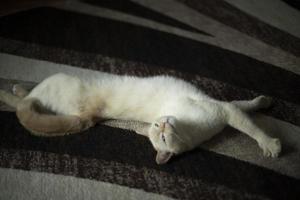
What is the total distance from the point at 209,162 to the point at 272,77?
0.50 m

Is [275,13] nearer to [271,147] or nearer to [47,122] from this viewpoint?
[271,147]

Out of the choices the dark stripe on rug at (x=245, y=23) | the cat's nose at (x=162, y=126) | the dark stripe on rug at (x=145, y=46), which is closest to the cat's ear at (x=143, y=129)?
the cat's nose at (x=162, y=126)

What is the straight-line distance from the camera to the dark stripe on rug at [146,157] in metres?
1.12

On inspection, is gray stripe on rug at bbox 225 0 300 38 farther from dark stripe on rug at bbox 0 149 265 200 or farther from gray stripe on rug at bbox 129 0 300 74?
dark stripe on rug at bbox 0 149 265 200

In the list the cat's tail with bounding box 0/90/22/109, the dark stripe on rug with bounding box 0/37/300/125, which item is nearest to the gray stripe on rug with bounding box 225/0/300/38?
the dark stripe on rug with bounding box 0/37/300/125

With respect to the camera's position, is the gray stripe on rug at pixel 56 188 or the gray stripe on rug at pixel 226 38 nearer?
the gray stripe on rug at pixel 56 188

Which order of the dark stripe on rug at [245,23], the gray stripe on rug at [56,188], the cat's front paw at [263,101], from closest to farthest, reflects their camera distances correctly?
the gray stripe on rug at [56,188]
the cat's front paw at [263,101]
the dark stripe on rug at [245,23]

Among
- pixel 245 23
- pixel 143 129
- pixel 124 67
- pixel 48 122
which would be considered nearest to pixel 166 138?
pixel 143 129

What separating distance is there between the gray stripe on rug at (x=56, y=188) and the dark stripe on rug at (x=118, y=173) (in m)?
0.02

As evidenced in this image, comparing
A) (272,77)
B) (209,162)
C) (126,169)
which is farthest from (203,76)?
(126,169)

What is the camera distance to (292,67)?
1.51 m

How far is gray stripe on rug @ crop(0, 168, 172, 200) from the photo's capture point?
109 cm

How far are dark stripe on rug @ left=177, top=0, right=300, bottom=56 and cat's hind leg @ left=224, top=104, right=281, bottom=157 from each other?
52 cm

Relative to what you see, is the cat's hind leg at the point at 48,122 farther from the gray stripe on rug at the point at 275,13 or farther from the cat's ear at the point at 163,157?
the gray stripe on rug at the point at 275,13
